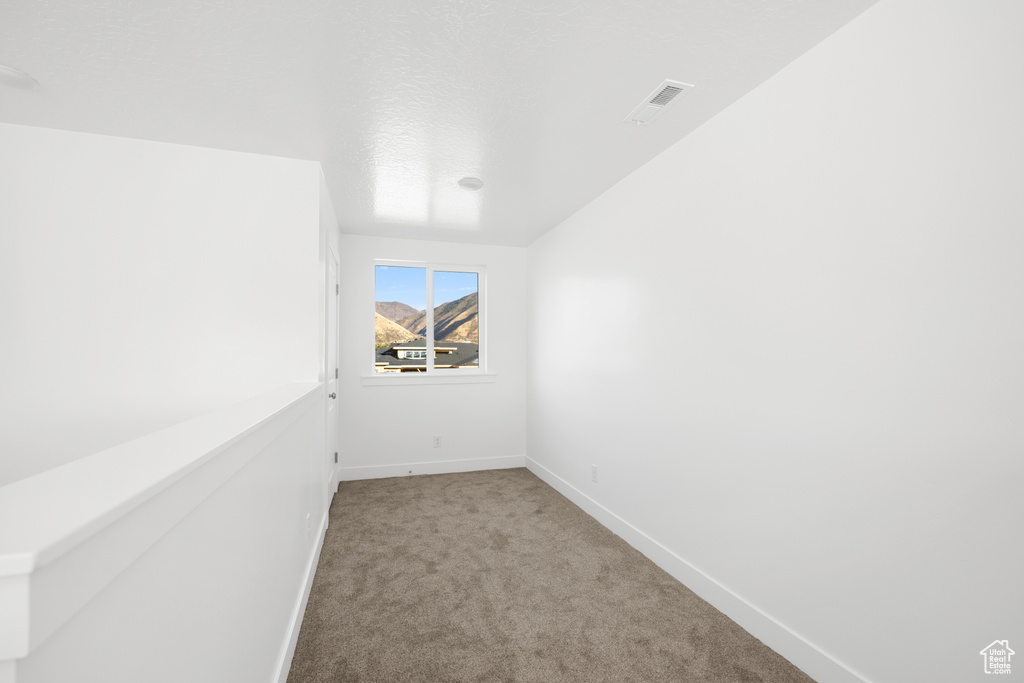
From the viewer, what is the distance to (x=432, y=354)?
4.67 metres

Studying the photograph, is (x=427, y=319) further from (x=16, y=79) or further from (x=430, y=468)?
(x=16, y=79)

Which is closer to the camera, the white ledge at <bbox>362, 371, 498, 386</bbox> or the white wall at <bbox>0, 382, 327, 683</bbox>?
the white wall at <bbox>0, 382, 327, 683</bbox>

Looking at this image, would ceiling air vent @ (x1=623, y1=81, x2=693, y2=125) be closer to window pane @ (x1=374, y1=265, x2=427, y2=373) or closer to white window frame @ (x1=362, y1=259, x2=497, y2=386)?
white window frame @ (x1=362, y1=259, x2=497, y2=386)

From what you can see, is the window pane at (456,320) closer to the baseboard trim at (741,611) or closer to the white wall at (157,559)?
the baseboard trim at (741,611)

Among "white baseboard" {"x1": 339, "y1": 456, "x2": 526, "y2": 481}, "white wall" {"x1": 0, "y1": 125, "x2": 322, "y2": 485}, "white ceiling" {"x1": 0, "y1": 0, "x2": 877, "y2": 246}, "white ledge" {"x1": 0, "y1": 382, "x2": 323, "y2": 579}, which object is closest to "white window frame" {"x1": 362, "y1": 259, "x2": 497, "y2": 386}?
"white baseboard" {"x1": 339, "y1": 456, "x2": 526, "y2": 481}

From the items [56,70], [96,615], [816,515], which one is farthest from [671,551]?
[56,70]

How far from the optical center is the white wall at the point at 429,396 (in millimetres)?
4273

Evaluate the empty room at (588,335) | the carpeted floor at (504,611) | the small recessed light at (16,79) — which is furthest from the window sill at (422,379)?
the small recessed light at (16,79)

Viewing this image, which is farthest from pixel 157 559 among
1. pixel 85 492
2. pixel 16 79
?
pixel 16 79

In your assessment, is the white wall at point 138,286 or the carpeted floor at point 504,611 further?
the white wall at point 138,286

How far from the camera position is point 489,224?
3.97 meters

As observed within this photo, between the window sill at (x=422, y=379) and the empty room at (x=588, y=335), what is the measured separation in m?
0.95

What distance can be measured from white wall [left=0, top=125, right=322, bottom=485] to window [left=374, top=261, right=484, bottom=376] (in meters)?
1.84

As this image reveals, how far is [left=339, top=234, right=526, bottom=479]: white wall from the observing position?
14.0 feet
